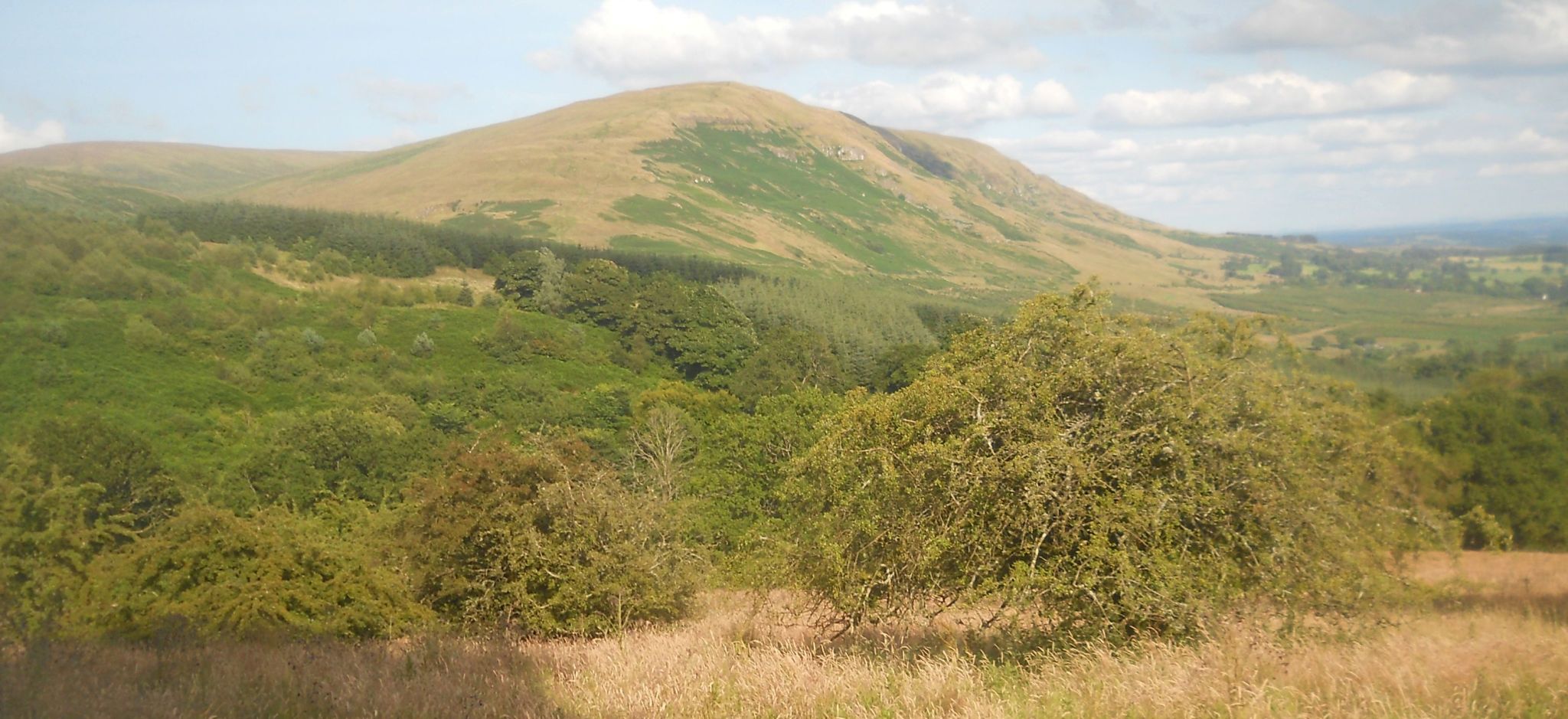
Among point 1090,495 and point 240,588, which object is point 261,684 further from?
point 240,588

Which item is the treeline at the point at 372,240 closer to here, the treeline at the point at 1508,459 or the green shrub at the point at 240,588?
the treeline at the point at 1508,459

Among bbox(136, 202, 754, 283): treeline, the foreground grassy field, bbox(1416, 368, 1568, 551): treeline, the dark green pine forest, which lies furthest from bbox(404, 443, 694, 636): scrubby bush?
bbox(136, 202, 754, 283): treeline

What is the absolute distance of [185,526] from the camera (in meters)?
17.9

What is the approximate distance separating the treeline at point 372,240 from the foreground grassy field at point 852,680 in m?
105

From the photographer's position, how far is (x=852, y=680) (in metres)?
7.04

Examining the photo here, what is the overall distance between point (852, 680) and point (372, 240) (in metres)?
115

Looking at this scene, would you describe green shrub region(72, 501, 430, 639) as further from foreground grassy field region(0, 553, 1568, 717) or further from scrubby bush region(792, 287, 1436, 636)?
scrubby bush region(792, 287, 1436, 636)

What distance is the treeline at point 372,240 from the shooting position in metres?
108

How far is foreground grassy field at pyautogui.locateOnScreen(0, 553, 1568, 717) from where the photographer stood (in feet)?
20.2

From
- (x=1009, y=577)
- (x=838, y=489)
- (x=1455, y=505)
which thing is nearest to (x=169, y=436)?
(x=838, y=489)

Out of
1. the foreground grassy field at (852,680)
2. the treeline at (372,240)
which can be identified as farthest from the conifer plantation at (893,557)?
the treeline at (372,240)

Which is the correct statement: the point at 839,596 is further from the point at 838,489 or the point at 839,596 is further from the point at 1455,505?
the point at 1455,505

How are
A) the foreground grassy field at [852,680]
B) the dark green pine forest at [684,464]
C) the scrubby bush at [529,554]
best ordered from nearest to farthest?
the foreground grassy field at [852,680]
the dark green pine forest at [684,464]
the scrubby bush at [529,554]

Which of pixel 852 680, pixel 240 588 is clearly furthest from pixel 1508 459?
pixel 240 588
